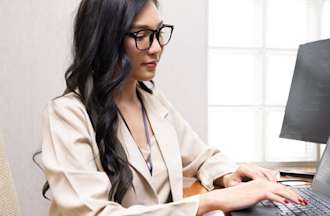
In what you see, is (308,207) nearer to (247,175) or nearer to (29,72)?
(247,175)

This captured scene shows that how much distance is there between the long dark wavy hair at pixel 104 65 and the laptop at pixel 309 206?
339mm

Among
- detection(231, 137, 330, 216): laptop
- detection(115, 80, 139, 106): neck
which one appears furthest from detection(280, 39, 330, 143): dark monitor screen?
detection(115, 80, 139, 106): neck

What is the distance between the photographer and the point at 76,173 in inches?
31.0

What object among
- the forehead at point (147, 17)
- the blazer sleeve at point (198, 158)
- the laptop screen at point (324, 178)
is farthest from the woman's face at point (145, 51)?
the laptop screen at point (324, 178)

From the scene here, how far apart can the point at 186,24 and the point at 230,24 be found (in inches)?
12.4

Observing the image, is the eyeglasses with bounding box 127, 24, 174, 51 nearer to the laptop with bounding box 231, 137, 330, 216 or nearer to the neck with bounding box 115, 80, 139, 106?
the neck with bounding box 115, 80, 139, 106

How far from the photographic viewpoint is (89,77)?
0.99 m

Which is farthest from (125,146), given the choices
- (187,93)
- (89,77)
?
(187,93)

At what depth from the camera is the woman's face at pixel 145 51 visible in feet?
3.25

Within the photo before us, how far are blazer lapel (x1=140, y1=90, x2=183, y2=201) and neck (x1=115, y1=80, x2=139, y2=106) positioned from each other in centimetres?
5

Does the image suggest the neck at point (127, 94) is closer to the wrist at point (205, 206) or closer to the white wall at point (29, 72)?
the wrist at point (205, 206)

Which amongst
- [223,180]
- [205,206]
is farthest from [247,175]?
[205,206]

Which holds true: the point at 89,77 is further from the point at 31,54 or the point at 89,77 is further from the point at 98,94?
the point at 31,54

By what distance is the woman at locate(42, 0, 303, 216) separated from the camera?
2.57 ft
